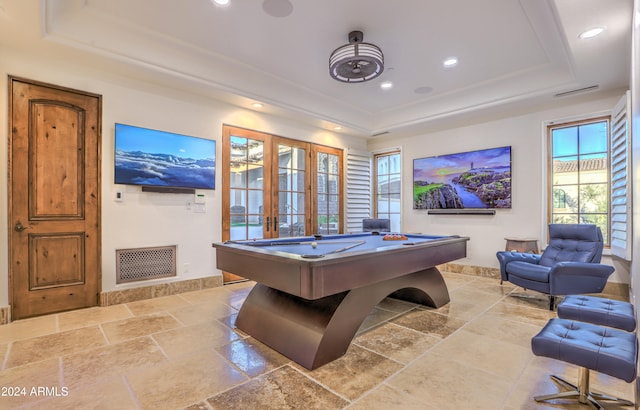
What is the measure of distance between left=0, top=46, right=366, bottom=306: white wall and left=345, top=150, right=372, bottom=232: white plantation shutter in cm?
267

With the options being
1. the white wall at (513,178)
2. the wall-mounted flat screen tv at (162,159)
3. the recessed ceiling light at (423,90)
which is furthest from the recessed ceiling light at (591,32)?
the wall-mounted flat screen tv at (162,159)

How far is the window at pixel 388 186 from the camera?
6723mm

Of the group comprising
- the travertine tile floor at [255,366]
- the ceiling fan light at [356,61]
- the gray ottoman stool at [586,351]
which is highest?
the ceiling fan light at [356,61]

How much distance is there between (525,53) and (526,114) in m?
1.43

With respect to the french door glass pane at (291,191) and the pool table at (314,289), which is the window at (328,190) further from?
the pool table at (314,289)

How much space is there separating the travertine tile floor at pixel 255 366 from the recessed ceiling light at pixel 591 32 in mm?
2895

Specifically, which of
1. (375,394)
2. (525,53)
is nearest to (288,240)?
(375,394)

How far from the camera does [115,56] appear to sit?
3350mm

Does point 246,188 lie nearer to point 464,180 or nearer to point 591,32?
point 464,180

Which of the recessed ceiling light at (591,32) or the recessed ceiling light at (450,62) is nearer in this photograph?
the recessed ceiling light at (591,32)

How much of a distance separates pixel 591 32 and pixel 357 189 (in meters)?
4.49

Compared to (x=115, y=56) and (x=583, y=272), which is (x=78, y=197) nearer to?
(x=115, y=56)

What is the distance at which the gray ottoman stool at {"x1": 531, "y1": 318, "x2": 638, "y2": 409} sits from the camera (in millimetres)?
1466

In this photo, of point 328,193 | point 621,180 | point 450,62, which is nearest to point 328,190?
point 328,193
